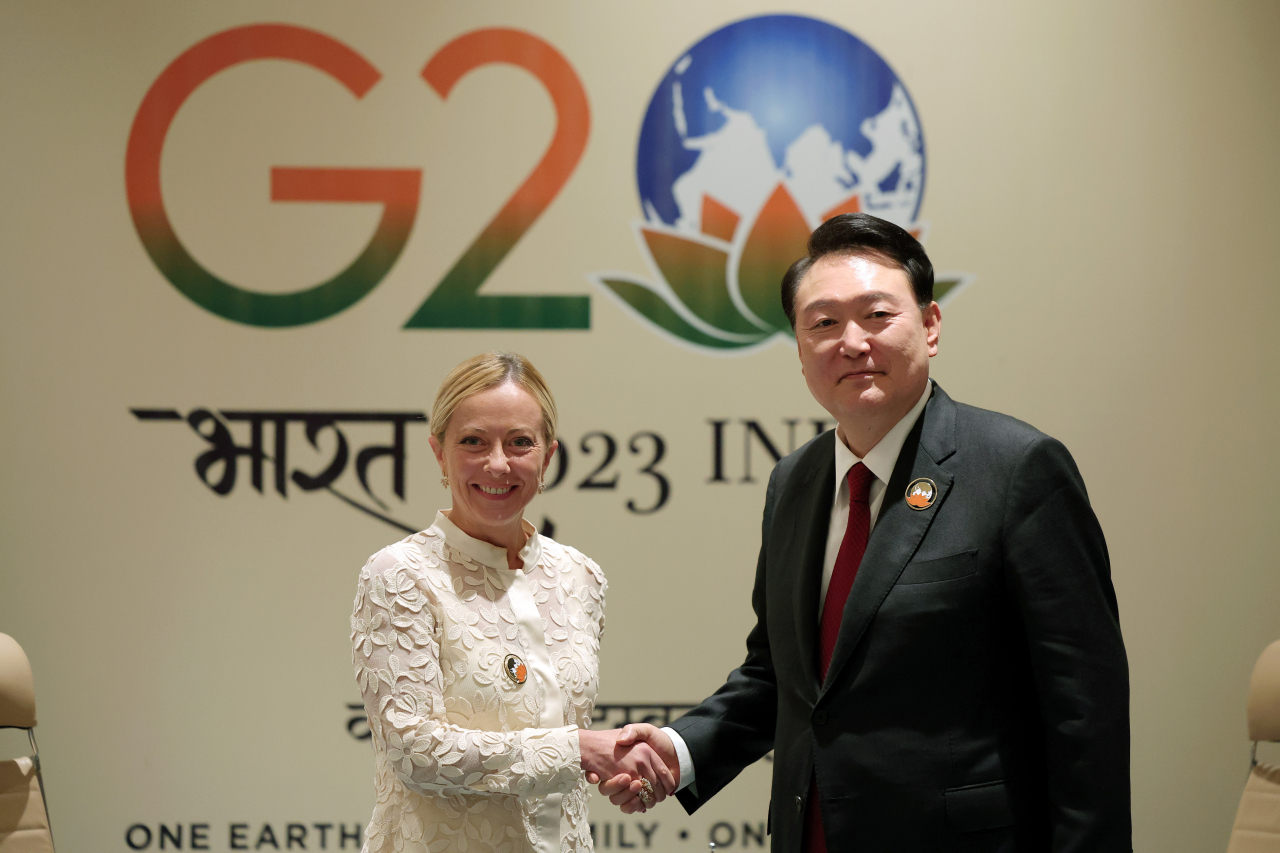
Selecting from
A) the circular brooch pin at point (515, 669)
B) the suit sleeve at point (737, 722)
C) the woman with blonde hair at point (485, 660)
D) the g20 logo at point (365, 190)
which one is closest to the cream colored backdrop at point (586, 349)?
the g20 logo at point (365, 190)

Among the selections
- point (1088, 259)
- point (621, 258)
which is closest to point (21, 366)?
point (621, 258)

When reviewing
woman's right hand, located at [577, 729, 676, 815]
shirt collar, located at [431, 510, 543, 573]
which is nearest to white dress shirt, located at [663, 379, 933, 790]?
woman's right hand, located at [577, 729, 676, 815]

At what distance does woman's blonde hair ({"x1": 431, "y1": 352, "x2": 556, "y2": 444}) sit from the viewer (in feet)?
7.45

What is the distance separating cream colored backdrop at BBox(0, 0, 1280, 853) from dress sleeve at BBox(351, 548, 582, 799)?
160 centimetres

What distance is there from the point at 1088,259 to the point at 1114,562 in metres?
1.05

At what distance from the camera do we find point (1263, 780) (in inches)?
125

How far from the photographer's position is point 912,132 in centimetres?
371

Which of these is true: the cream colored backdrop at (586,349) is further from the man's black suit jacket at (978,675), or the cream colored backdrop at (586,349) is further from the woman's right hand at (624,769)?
the man's black suit jacket at (978,675)

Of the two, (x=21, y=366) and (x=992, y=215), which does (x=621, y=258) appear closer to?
(x=992, y=215)

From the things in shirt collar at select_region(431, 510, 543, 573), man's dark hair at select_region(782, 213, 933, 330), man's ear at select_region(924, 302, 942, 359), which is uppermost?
man's dark hair at select_region(782, 213, 933, 330)

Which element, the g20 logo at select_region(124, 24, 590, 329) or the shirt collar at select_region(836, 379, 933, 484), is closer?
the shirt collar at select_region(836, 379, 933, 484)

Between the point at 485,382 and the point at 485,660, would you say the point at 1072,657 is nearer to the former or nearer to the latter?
the point at 485,660

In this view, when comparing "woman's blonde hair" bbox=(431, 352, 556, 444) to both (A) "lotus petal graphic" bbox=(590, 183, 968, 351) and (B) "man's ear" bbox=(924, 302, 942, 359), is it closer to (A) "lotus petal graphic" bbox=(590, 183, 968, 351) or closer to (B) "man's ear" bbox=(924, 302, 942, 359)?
(B) "man's ear" bbox=(924, 302, 942, 359)

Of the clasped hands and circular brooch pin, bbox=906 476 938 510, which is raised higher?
circular brooch pin, bbox=906 476 938 510
